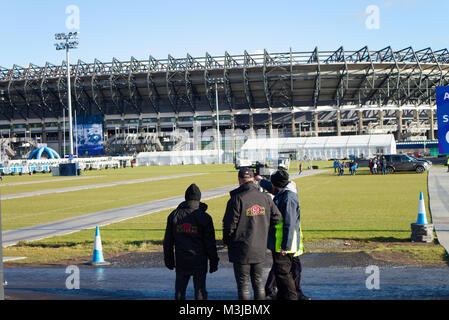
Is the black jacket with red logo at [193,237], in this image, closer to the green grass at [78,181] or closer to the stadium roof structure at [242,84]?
the green grass at [78,181]

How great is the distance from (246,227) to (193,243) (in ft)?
2.28

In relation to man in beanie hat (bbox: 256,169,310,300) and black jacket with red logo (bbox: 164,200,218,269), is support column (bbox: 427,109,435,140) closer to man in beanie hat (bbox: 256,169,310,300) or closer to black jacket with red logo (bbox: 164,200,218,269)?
man in beanie hat (bbox: 256,169,310,300)

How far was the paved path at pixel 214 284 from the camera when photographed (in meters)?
8.18

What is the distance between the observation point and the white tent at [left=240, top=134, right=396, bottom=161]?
8619 centimetres

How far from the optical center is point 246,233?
686 cm

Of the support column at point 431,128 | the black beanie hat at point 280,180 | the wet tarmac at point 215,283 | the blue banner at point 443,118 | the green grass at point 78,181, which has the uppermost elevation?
the support column at point 431,128

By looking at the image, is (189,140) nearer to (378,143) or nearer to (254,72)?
(254,72)

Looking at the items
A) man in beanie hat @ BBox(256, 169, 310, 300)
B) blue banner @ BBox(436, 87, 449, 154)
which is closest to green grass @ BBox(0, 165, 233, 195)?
blue banner @ BBox(436, 87, 449, 154)

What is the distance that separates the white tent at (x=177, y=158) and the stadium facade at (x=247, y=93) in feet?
45.5

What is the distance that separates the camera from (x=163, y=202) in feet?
82.7

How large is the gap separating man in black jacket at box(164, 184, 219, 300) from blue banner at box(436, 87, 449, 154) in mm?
5781

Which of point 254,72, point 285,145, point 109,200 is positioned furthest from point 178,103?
point 109,200

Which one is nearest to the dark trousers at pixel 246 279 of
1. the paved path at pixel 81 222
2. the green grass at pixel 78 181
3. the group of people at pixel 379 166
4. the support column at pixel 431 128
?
the paved path at pixel 81 222

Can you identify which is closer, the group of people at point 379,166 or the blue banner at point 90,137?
the group of people at point 379,166
